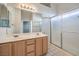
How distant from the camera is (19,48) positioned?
6.40 feet

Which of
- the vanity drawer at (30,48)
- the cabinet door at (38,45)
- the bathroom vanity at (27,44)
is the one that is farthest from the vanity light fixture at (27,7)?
the vanity drawer at (30,48)

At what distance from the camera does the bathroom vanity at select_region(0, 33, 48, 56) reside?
1.87 m

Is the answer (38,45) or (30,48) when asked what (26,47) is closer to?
(30,48)

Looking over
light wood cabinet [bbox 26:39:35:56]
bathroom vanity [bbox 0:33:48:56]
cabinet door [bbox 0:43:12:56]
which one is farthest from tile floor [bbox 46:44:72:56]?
cabinet door [bbox 0:43:12:56]

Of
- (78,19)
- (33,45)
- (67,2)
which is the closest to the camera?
(67,2)

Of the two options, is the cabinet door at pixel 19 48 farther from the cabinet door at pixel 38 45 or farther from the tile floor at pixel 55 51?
the tile floor at pixel 55 51

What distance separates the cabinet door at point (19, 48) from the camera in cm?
188

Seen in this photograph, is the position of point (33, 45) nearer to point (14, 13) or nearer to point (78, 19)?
point (14, 13)

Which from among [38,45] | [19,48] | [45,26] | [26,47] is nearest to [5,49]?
[19,48]

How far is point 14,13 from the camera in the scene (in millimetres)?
1891

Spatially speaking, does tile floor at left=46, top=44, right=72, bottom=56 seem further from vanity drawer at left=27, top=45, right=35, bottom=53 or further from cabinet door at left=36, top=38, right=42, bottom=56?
vanity drawer at left=27, top=45, right=35, bottom=53

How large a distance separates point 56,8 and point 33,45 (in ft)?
2.65

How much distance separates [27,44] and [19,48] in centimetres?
16

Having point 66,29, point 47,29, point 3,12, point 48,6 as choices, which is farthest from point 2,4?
point 66,29
